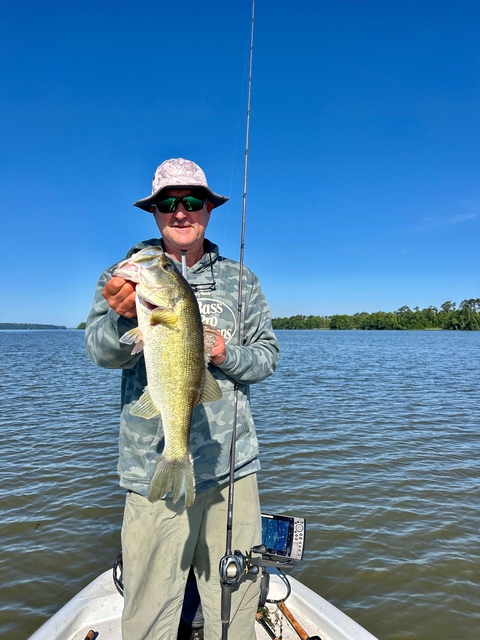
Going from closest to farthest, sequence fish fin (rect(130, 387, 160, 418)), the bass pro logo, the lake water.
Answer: fish fin (rect(130, 387, 160, 418)) → the bass pro logo → the lake water

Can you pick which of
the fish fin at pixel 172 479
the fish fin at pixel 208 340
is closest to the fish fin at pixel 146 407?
the fish fin at pixel 172 479

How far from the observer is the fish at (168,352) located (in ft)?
7.92

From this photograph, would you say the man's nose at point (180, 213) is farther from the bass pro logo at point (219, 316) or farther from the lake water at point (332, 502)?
the lake water at point (332, 502)

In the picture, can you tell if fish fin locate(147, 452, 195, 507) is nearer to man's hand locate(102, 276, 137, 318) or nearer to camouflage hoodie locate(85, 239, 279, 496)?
camouflage hoodie locate(85, 239, 279, 496)

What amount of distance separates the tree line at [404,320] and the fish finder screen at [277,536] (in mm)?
133910

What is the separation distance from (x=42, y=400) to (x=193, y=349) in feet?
53.6

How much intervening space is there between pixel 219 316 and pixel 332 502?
6.12 meters

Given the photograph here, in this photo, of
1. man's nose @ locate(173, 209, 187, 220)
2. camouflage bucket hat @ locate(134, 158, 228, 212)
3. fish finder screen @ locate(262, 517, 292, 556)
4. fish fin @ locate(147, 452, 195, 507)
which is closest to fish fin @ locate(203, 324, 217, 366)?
fish fin @ locate(147, 452, 195, 507)

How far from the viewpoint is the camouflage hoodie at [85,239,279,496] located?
111 inches

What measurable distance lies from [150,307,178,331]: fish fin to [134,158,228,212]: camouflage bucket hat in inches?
40.8

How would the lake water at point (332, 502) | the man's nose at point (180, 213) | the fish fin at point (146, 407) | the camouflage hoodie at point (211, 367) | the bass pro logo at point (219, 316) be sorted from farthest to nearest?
the lake water at point (332, 502) < the bass pro logo at point (219, 316) < the man's nose at point (180, 213) < the camouflage hoodie at point (211, 367) < the fish fin at point (146, 407)

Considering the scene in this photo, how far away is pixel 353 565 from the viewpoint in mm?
6363

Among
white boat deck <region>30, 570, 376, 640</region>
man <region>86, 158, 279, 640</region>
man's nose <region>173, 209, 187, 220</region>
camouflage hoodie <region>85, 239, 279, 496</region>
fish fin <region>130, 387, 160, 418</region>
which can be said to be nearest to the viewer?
fish fin <region>130, 387, 160, 418</region>

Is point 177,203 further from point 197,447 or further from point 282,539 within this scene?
point 282,539
